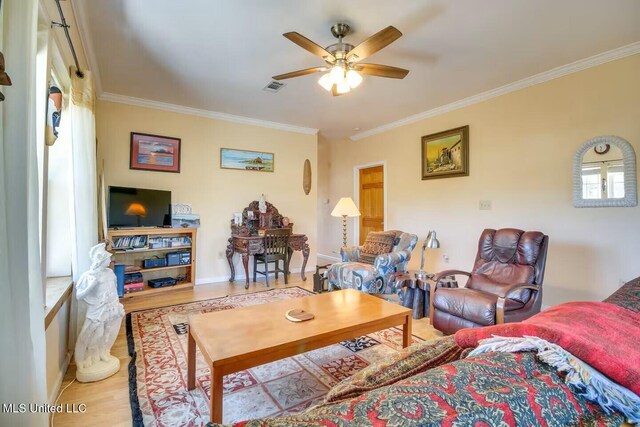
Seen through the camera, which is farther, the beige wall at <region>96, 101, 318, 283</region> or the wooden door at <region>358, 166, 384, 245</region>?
the wooden door at <region>358, 166, 384, 245</region>

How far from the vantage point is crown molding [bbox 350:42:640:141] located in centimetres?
287

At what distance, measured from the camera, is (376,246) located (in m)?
4.12

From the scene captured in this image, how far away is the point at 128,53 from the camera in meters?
2.93

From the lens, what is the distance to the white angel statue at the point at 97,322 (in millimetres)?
1992

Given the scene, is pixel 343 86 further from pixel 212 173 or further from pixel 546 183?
pixel 212 173

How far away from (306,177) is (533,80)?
357cm

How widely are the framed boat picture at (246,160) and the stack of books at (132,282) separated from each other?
6.46 ft

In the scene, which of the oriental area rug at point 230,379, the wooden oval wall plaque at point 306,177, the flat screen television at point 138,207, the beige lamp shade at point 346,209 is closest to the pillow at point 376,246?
the beige lamp shade at point 346,209

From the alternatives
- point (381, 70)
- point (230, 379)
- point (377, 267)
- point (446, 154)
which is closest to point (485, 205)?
point (446, 154)

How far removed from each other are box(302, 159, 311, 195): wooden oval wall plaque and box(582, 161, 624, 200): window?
153 inches

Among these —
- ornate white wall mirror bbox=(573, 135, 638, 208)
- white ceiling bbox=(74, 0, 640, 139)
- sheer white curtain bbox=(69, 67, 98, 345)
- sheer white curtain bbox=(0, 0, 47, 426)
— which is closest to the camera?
sheer white curtain bbox=(0, 0, 47, 426)

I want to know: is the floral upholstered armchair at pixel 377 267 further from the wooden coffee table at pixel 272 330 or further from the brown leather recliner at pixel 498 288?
the wooden coffee table at pixel 272 330

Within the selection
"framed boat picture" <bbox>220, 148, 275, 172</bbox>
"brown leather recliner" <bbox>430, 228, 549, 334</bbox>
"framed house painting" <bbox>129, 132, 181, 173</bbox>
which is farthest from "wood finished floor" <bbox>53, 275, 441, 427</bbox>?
"framed boat picture" <bbox>220, 148, 275, 172</bbox>

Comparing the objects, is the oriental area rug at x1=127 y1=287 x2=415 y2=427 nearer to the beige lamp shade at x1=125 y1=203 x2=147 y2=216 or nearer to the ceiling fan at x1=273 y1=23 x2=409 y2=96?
Answer: the beige lamp shade at x1=125 y1=203 x2=147 y2=216
